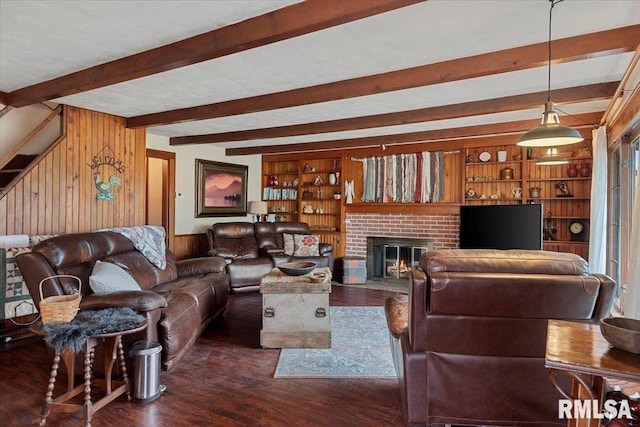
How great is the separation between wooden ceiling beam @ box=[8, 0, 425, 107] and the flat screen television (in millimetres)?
3956

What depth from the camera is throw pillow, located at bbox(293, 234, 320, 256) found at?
249 inches

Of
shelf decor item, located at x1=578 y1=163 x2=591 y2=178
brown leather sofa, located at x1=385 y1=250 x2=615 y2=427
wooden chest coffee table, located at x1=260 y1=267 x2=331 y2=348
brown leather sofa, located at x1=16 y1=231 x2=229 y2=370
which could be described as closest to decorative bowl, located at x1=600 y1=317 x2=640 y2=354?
brown leather sofa, located at x1=385 y1=250 x2=615 y2=427

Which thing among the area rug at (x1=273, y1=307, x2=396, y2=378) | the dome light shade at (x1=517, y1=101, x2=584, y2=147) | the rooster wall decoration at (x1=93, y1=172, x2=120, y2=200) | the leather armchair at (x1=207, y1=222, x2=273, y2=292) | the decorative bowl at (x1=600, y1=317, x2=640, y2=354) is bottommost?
the area rug at (x1=273, y1=307, x2=396, y2=378)

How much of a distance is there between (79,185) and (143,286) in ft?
5.49

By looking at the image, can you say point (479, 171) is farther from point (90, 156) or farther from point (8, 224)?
point (8, 224)

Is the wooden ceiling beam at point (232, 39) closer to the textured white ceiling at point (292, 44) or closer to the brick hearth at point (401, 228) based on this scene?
the textured white ceiling at point (292, 44)

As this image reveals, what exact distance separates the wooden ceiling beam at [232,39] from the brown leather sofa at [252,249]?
3.16 meters

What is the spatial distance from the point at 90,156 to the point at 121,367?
112 inches

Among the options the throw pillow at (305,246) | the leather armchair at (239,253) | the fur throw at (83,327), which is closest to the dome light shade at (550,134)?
the fur throw at (83,327)

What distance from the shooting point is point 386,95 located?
378 cm

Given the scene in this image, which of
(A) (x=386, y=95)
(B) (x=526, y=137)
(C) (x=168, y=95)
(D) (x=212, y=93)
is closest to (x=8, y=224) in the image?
(C) (x=168, y=95)

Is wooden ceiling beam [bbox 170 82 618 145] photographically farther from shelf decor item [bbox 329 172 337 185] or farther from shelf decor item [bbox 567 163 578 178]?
shelf decor item [bbox 567 163 578 178]

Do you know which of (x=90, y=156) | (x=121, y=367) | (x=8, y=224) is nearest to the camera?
(x=121, y=367)

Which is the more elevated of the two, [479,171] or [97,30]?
[97,30]
